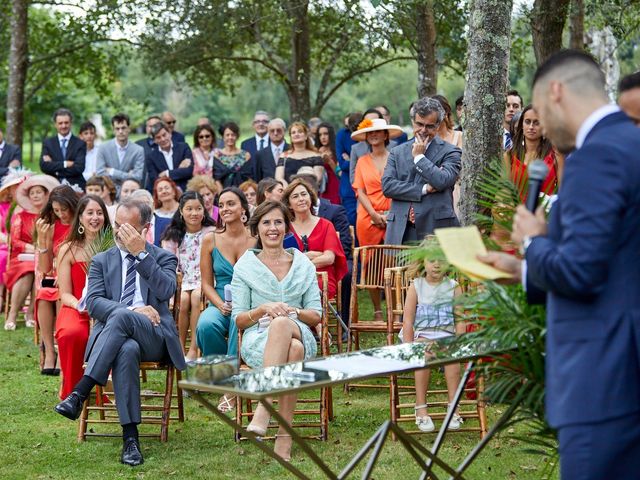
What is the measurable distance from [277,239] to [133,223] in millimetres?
1154

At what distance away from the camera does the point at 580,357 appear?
3.62m

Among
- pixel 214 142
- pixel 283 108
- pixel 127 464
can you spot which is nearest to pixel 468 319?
pixel 127 464

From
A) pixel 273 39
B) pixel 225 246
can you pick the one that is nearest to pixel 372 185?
pixel 225 246

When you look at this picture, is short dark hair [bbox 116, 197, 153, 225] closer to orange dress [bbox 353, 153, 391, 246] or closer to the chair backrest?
the chair backrest

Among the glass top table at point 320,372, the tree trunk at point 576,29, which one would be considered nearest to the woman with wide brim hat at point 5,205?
→ the tree trunk at point 576,29

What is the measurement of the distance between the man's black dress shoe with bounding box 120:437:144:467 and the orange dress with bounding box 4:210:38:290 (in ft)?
16.0

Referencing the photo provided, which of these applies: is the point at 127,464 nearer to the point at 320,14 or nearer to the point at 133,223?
the point at 133,223

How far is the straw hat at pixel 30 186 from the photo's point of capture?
37.2ft

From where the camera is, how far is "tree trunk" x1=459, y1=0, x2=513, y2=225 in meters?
8.04

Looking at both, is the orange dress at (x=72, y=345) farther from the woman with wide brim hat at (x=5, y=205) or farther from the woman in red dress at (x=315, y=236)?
the woman with wide brim hat at (x=5, y=205)

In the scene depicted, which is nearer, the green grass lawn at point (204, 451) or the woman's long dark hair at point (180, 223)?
the green grass lawn at point (204, 451)

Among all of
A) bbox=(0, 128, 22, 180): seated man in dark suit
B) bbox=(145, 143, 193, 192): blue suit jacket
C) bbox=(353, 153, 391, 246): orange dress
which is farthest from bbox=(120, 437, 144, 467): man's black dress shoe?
bbox=(0, 128, 22, 180): seated man in dark suit

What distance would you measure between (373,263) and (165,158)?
5.86 m

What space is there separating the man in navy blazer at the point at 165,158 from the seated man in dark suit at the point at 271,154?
90cm
